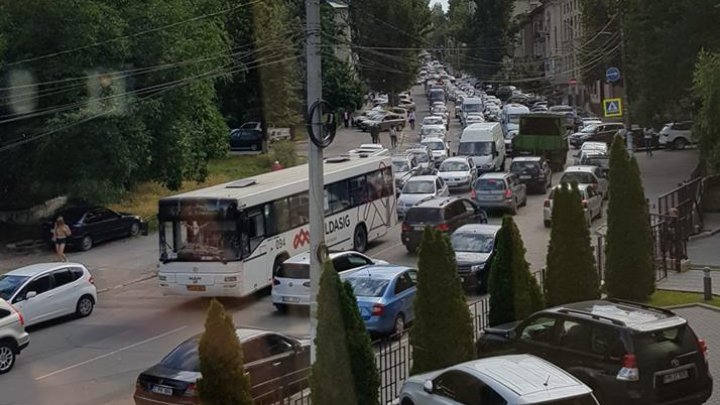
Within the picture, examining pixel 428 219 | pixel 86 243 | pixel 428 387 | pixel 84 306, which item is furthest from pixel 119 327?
pixel 428 387

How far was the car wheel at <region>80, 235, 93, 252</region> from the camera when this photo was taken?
32219 mm

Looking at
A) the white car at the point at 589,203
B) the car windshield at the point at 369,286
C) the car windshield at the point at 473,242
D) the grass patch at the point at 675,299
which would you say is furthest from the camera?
the white car at the point at 589,203

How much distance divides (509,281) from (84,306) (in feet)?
38.5

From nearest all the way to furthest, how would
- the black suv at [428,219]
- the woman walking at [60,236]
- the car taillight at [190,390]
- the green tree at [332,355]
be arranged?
the green tree at [332,355], the car taillight at [190,390], the black suv at [428,219], the woman walking at [60,236]

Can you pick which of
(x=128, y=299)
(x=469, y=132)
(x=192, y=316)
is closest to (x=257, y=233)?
(x=192, y=316)

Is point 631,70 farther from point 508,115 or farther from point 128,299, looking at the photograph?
point 128,299

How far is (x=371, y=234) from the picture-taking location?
100 feet

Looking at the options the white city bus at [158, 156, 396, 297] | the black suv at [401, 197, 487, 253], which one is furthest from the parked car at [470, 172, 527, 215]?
the white city bus at [158, 156, 396, 297]

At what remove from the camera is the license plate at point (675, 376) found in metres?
12.3

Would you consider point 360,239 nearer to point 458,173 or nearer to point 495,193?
point 495,193

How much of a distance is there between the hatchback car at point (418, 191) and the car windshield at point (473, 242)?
35.5 ft

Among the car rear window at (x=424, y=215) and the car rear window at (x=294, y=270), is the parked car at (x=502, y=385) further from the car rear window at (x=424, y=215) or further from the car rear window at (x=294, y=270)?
the car rear window at (x=424, y=215)

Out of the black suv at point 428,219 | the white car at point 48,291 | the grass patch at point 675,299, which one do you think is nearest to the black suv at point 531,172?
the black suv at point 428,219

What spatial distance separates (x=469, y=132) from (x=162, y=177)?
55.5 ft
